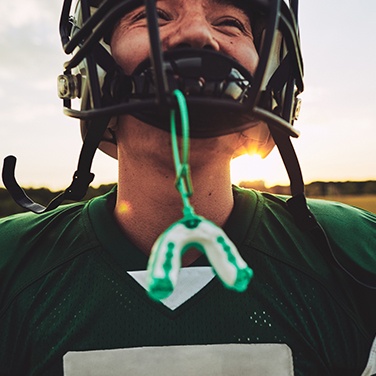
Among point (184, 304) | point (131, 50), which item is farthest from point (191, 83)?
point (184, 304)

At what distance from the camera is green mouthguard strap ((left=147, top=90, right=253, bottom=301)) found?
30.9 inches

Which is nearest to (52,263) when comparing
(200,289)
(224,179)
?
(200,289)

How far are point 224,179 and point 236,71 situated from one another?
1.55 feet

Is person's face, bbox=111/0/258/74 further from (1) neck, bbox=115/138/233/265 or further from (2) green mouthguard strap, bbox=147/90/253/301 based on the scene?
(2) green mouthguard strap, bbox=147/90/253/301

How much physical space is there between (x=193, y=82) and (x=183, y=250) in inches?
20.5

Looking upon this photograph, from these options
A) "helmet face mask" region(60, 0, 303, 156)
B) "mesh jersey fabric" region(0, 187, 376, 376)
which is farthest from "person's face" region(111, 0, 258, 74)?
"mesh jersey fabric" region(0, 187, 376, 376)

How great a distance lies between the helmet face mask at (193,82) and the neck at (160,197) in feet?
0.85

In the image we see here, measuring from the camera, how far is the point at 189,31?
1477mm

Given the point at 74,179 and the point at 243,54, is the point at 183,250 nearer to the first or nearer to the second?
the point at 243,54

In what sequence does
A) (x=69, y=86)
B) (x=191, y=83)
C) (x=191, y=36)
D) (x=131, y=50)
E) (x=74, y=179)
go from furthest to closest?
(x=74, y=179) → (x=69, y=86) → (x=131, y=50) → (x=191, y=36) → (x=191, y=83)

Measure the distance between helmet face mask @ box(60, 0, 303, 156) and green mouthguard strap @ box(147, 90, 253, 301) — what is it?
26 cm

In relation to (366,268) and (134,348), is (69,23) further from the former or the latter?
(366,268)

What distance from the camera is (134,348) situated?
4.76 ft

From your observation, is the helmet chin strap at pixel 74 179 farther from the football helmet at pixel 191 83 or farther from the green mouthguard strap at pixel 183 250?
the green mouthguard strap at pixel 183 250
